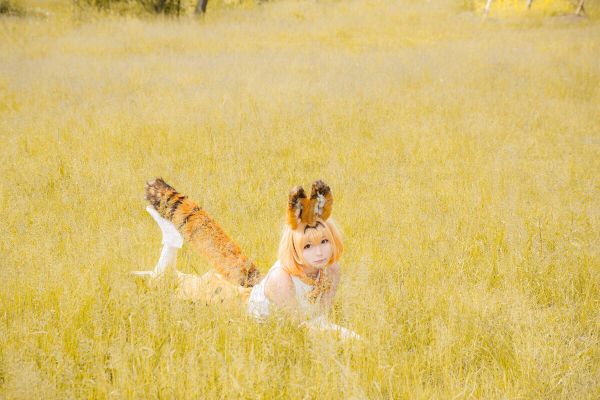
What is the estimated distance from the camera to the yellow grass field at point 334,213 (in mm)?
2436

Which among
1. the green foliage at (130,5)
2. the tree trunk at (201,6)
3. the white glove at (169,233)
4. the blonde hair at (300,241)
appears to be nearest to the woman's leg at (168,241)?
the white glove at (169,233)

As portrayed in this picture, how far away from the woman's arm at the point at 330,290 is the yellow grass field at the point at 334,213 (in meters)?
0.07

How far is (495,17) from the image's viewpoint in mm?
20875

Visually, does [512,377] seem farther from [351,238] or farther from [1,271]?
[1,271]

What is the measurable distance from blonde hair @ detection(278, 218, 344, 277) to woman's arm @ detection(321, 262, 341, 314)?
4cm

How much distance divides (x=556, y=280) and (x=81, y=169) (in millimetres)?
4112

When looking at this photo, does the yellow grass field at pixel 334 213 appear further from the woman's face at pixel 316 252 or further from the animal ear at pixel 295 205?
the animal ear at pixel 295 205

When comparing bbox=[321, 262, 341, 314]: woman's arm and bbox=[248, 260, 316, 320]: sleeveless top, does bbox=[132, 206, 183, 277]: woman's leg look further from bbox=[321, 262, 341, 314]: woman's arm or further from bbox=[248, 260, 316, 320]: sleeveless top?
bbox=[321, 262, 341, 314]: woman's arm

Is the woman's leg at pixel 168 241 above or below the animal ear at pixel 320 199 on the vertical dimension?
below

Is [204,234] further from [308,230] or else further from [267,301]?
[308,230]

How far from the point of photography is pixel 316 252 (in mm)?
2736

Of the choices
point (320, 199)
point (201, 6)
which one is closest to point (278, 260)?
point (320, 199)

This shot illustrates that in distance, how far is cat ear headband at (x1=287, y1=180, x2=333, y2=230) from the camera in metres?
2.66

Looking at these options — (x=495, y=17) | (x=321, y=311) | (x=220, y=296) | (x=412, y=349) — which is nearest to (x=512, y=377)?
(x=412, y=349)
